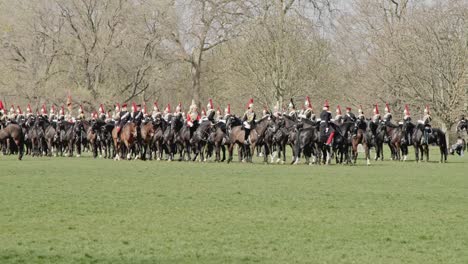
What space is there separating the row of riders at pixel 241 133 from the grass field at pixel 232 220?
43.3 ft

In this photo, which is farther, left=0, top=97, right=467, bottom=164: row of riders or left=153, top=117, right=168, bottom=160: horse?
left=153, top=117, right=168, bottom=160: horse

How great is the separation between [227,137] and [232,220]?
27402 mm

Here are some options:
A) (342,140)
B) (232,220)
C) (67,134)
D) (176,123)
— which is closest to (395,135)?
(342,140)

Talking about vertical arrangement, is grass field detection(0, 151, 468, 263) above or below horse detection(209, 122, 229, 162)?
below

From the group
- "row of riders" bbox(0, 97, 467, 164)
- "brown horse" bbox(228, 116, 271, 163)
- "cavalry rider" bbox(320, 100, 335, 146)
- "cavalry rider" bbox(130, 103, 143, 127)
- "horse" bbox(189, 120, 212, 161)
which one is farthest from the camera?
"cavalry rider" bbox(130, 103, 143, 127)

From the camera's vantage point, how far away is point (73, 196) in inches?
851

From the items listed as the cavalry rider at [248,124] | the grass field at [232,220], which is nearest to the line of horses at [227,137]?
the cavalry rider at [248,124]

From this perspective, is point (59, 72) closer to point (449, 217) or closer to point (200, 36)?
point (200, 36)

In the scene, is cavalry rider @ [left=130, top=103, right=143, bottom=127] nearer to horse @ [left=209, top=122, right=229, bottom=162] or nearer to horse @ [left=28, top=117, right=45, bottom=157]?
horse @ [left=209, top=122, right=229, bottom=162]

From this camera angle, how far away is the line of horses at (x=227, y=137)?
4181cm

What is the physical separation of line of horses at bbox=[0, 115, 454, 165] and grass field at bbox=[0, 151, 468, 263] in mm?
13179

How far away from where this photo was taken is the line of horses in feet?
137

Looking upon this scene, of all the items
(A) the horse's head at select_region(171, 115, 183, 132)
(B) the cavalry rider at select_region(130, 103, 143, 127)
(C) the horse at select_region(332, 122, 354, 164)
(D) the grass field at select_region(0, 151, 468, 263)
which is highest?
(B) the cavalry rider at select_region(130, 103, 143, 127)

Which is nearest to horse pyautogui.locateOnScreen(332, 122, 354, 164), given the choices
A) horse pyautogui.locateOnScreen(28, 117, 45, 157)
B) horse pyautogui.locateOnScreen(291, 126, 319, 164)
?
horse pyautogui.locateOnScreen(291, 126, 319, 164)
